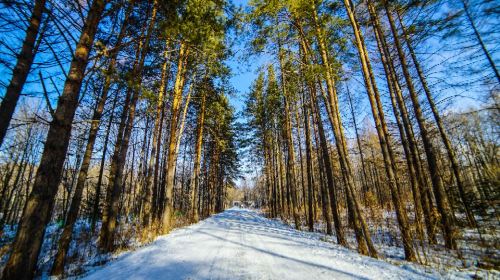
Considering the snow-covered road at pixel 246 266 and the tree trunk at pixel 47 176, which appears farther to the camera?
the snow-covered road at pixel 246 266

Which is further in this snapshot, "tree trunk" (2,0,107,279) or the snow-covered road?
the snow-covered road

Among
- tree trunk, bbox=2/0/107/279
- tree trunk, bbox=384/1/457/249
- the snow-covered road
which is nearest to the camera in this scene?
tree trunk, bbox=2/0/107/279

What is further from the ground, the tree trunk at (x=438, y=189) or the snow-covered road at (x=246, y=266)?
the tree trunk at (x=438, y=189)

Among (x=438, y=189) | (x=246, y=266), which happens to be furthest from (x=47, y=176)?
(x=438, y=189)

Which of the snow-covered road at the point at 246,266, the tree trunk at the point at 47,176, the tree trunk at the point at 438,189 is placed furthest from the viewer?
the tree trunk at the point at 438,189

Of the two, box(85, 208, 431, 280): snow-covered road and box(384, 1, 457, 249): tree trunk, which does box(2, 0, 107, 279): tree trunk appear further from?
box(384, 1, 457, 249): tree trunk

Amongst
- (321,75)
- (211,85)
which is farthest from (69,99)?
(211,85)

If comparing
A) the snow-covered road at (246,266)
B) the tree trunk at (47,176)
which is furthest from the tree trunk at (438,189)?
the tree trunk at (47,176)

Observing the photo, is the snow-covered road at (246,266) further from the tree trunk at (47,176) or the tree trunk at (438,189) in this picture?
the tree trunk at (438,189)

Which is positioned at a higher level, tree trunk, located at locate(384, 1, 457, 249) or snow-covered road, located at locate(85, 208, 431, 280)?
tree trunk, located at locate(384, 1, 457, 249)

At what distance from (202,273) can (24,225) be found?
271cm

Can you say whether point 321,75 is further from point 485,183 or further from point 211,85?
point 211,85

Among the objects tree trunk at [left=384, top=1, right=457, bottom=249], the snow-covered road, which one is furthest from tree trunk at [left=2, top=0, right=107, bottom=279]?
tree trunk at [left=384, top=1, right=457, bottom=249]

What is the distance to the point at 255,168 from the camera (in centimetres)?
2927
